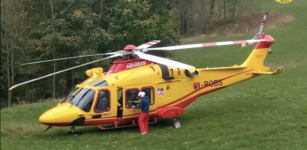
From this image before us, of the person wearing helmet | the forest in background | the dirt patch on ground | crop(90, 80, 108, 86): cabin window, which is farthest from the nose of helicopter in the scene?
the dirt patch on ground

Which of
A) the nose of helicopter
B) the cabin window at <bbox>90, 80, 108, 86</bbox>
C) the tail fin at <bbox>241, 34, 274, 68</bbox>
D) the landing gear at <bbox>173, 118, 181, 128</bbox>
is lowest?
the landing gear at <bbox>173, 118, 181, 128</bbox>

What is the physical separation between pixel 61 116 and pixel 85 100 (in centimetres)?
90

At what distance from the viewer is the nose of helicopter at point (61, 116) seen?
11.7m

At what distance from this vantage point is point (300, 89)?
18.0 metres

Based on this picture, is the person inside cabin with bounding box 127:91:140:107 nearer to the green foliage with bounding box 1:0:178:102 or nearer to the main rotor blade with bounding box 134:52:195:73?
the main rotor blade with bounding box 134:52:195:73

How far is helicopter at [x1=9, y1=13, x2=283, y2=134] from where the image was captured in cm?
1202

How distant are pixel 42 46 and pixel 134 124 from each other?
19.3 meters

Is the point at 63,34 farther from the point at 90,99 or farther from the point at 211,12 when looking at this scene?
the point at 211,12

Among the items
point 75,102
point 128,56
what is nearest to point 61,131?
point 75,102

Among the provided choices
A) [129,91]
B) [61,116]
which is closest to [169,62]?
[129,91]

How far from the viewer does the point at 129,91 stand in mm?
12555

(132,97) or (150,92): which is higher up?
(150,92)

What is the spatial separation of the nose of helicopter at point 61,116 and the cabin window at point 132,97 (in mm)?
1653

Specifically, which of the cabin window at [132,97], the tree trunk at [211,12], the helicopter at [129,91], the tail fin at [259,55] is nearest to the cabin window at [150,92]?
the helicopter at [129,91]
